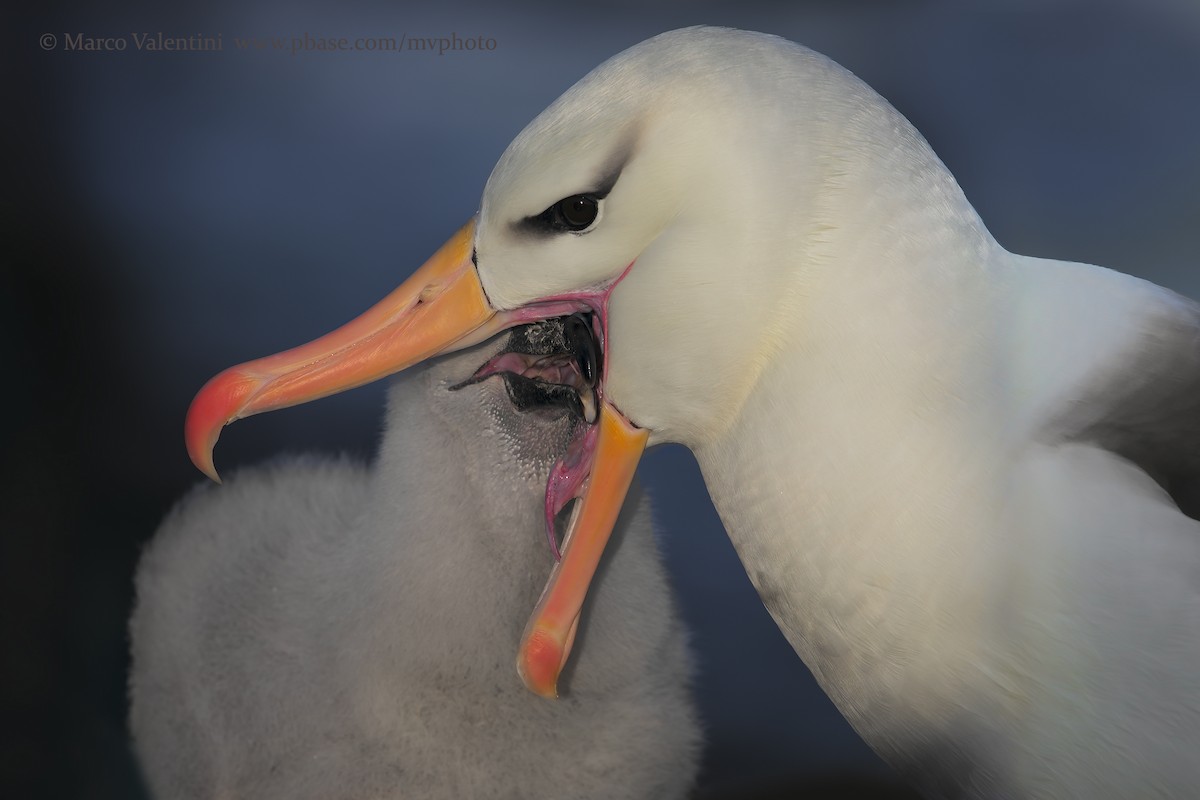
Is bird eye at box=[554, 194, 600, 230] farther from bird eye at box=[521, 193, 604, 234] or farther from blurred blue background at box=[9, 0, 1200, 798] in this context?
blurred blue background at box=[9, 0, 1200, 798]

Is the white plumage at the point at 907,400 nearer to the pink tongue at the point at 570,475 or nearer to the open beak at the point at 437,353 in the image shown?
the open beak at the point at 437,353

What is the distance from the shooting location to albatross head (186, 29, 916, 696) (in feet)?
2.74

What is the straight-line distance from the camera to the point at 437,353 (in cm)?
99

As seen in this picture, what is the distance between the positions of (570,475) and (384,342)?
24 cm

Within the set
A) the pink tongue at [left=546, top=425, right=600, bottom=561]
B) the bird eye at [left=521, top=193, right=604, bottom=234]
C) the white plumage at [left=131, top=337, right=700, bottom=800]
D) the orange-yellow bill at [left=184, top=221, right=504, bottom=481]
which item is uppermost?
the bird eye at [left=521, top=193, right=604, bottom=234]

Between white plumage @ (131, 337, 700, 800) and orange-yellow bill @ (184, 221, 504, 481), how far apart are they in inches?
7.0

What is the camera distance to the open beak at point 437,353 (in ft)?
3.16

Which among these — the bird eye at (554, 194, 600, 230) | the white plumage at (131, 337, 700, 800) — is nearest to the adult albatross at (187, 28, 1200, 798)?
the bird eye at (554, 194, 600, 230)

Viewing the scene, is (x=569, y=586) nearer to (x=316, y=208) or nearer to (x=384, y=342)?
(x=384, y=342)

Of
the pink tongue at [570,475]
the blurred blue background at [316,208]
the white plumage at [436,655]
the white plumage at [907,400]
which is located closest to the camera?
the white plumage at [907,400]

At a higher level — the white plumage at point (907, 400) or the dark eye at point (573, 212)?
the dark eye at point (573, 212)

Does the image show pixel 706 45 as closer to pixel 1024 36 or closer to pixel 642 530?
pixel 642 530

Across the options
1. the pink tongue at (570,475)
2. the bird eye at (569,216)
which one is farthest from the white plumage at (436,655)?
the bird eye at (569,216)

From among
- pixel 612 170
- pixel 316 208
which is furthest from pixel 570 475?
pixel 316 208
